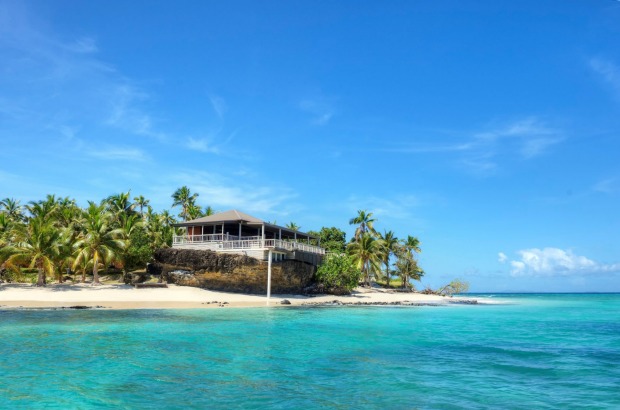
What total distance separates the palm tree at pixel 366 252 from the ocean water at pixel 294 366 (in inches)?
1251

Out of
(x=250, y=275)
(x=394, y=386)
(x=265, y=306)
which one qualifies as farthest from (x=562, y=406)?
(x=250, y=275)

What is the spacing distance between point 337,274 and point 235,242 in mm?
11120

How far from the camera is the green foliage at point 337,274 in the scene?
43.4 m

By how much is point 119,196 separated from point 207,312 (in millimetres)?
29759

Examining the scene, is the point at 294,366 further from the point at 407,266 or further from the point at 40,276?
the point at 407,266

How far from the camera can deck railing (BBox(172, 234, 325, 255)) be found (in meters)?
37.9

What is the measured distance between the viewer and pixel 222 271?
37.8 m

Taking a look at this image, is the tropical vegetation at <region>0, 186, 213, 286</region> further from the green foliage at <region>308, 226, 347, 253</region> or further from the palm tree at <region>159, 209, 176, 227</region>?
the green foliage at <region>308, 226, 347, 253</region>

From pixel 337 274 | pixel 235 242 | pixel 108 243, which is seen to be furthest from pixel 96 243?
pixel 337 274

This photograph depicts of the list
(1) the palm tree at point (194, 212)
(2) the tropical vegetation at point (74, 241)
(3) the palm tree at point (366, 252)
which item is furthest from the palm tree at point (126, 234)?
(3) the palm tree at point (366, 252)

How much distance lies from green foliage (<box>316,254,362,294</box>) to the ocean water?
20.6 metres

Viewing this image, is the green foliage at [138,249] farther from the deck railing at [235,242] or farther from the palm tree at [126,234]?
the deck railing at [235,242]

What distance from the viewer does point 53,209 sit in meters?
44.7

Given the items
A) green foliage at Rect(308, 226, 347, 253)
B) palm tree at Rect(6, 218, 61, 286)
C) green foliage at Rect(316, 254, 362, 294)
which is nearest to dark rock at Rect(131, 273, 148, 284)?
palm tree at Rect(6, 218, 61, 286)
